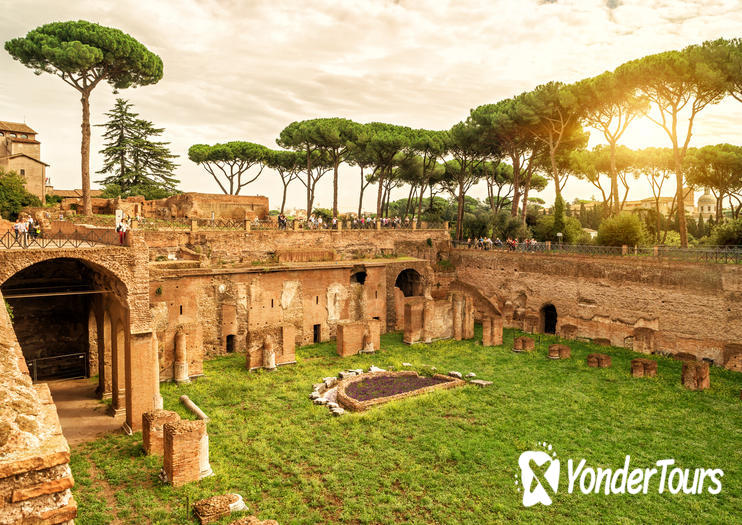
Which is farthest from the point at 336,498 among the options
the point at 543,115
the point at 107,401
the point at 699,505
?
the point at 543,115

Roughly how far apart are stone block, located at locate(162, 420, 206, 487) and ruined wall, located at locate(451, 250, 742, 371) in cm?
1612

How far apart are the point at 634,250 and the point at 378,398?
13093 millimetres

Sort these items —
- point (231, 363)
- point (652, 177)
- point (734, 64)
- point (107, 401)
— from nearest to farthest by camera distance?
point (107, 401), point (231, 363), point (734, 64), point (652, 177)

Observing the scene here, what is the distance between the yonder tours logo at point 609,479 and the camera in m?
8.56

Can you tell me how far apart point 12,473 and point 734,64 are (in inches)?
923

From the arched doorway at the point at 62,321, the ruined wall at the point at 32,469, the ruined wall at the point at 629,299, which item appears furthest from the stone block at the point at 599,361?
the ruined wall at the point at 32,469

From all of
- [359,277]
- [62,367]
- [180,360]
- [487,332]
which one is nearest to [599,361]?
[487,332]

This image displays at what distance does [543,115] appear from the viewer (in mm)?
25875

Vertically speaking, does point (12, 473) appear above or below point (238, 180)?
below

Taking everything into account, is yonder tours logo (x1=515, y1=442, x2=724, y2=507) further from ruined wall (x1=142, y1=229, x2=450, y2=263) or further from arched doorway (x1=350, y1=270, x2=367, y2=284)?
ruined wall (x1=142, y1=229, x2=450, y2=263)

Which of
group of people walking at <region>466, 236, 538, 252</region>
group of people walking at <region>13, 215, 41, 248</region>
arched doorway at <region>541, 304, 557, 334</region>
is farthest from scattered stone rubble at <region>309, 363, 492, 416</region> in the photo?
group of people walking at <region>466, 236, 538, 252</region>

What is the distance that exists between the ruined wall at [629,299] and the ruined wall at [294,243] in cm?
394

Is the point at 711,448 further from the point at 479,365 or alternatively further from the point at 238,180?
the point at 238,180

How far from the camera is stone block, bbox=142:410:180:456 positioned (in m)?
9.59
